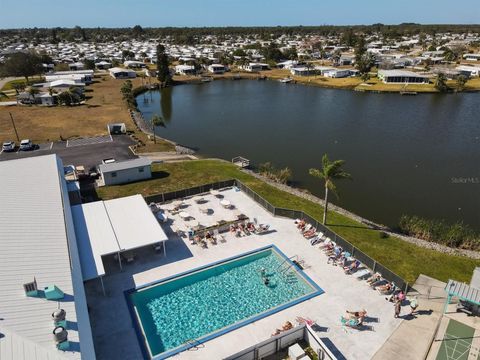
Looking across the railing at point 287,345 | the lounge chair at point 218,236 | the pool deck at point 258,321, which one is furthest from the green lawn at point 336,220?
the railing at point 287,345

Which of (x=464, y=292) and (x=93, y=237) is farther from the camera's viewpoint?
(x=93, y=237)

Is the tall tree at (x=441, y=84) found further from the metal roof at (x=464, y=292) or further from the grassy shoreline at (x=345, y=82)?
the metal roof at (x=464, y=292)

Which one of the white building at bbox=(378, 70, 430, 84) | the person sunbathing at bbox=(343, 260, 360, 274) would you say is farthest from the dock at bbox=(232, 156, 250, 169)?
the white building at bbox=(378, 70, 430, 84)

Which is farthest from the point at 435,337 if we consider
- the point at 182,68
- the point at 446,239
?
the point at 182,68

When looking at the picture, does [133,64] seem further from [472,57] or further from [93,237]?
[472,57]

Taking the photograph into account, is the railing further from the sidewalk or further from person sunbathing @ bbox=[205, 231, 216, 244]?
person sunbathing @ bbox=[205, 231, 216, 244]

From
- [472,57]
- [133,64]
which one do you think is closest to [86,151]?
[133,64]

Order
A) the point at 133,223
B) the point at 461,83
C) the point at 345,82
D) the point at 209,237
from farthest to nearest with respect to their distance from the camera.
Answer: the point at 345,82 → the point at 461,83 → the point at 209,237 → the point at 133,223
